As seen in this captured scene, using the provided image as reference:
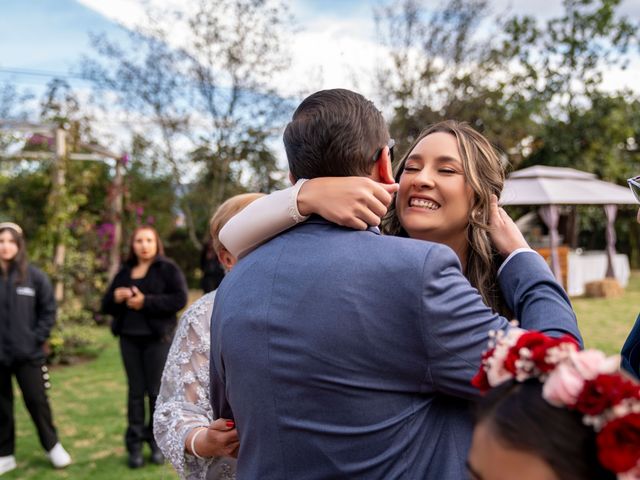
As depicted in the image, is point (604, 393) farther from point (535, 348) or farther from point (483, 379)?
point (483, 379)

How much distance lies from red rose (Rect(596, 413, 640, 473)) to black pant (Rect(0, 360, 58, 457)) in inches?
226

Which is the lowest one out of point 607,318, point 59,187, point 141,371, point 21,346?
point 607,318

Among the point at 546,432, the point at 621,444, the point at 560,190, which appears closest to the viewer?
the point at 621,444

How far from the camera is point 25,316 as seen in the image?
6.01 meters

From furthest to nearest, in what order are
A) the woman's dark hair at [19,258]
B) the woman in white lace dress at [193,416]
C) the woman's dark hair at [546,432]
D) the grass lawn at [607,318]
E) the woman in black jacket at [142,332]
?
the grass lawn at [607,318], the woman's dark hair at [19,258], the woman in black jacket at [142,332], the woman in white lace dress at [193,416], the woman's dark hair at [546,432]

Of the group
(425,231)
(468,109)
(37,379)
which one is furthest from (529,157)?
(425,231)

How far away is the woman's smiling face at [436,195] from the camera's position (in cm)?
215

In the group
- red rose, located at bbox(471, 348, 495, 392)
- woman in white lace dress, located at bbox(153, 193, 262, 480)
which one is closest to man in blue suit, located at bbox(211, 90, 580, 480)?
red rose, located at bbox(471, 348, 495, 392)

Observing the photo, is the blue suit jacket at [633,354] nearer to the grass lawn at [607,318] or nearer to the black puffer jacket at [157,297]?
the black puffer jacket at [157,297]

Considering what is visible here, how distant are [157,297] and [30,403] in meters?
1.42

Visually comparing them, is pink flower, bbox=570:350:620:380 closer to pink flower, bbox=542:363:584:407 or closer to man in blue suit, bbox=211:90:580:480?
pink flower, bbox=542:363:584:407

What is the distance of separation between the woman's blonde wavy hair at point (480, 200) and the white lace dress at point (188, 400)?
1.04 m

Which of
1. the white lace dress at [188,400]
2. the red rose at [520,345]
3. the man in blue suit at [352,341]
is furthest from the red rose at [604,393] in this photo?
the white lace dress at [188,400]

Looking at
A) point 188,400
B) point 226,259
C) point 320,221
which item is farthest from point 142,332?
point 320,221
